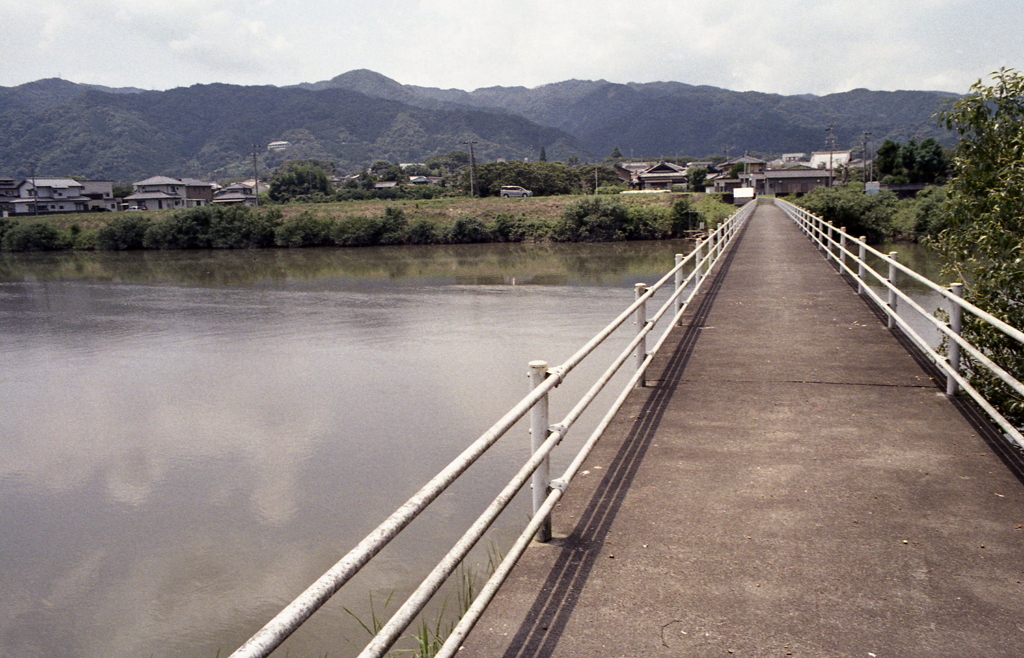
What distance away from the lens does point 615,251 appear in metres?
53.4

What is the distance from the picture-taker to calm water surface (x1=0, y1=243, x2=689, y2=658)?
8.19 metres

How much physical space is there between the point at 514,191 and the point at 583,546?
104704 millimetres

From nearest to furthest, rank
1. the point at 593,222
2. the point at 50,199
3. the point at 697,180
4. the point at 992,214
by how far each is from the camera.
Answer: the point at 992,214 → the point at 593,222 → the point at 50,199 → the point at 697,180

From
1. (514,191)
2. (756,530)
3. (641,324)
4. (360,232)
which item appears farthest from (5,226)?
(756,530)

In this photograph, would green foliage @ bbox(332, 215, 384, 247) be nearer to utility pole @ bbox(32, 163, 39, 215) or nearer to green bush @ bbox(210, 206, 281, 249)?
green bush @ bbox(210, 206, 281, 249)

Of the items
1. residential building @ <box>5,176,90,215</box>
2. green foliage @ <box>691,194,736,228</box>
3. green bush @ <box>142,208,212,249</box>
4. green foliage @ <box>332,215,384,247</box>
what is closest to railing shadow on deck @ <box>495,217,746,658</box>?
green foliage @ <box>691,194,736,228</box>

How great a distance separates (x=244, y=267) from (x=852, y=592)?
168 ft

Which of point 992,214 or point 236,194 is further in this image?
point 236,194

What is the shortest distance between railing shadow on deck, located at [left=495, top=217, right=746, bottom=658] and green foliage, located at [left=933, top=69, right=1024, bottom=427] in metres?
3.49

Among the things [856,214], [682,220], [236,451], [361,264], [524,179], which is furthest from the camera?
[524,179]

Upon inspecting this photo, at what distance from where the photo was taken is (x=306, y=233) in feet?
228

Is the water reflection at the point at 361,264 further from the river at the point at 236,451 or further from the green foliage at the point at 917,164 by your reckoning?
the green foliage at the point at 917,164

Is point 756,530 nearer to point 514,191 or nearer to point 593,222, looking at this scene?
point 593,222

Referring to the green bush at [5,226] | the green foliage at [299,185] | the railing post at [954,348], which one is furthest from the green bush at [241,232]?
the railing post at [954,348]
